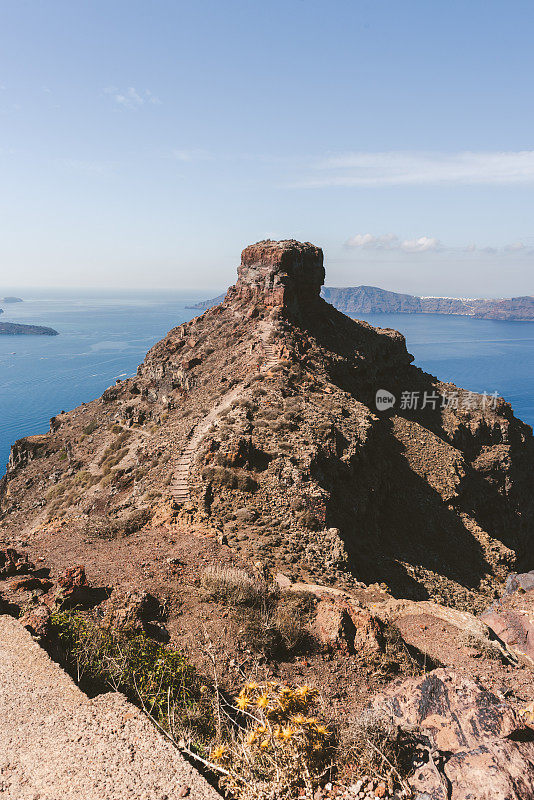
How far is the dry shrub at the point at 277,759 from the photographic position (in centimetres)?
466

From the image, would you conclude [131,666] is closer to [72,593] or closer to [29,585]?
[72,593]

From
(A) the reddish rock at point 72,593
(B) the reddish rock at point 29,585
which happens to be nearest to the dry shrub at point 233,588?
(A) the reddish rock at point 72,593

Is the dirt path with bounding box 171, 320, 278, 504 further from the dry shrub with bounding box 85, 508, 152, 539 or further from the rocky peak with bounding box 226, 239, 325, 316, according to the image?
the rocky peak with bounding box 226, 239, 325, 316

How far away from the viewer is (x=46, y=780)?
5.11 metres

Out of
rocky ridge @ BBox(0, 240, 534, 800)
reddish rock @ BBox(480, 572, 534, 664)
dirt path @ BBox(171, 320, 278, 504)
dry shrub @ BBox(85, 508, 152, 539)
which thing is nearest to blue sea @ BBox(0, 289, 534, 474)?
rocky ridge @ BBox(0, 240, 534, 800)

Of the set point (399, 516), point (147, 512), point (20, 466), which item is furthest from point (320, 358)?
point (20, 466)

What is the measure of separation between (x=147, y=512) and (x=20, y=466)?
33207 millimetres

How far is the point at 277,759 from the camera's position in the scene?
484 centimetres

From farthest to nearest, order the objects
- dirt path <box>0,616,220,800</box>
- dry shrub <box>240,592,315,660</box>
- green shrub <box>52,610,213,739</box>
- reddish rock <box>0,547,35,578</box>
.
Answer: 1. reddish rock <box>0,547,35,578</box>
2. dry shrub <box>240,592,315,660</box>
3. green shrub <box>52,610,213,739</box>
4. dirt path <box>0,616,220,800</box>

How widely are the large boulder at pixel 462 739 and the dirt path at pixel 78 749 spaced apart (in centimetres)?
261

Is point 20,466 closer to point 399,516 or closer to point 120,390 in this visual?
point 120,390

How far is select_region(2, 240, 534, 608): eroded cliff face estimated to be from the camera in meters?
18.7

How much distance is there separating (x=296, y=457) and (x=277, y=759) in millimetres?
16364

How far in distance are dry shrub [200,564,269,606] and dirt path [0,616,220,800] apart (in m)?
4.72
